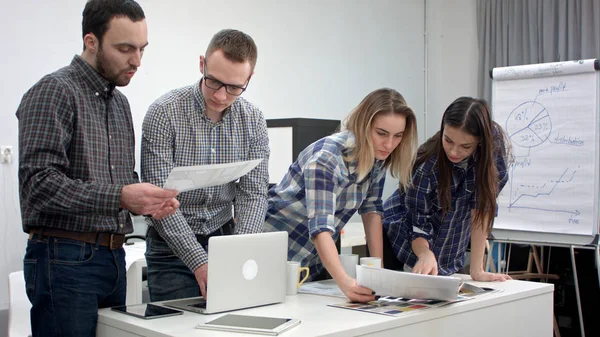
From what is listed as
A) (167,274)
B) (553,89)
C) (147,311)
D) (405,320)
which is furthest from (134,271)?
(553,89)

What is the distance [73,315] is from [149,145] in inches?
19.8

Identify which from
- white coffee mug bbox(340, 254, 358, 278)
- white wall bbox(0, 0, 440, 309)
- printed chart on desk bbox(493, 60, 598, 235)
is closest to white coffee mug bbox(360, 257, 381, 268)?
white coffee mug bbox(340, 254, 358, 278)

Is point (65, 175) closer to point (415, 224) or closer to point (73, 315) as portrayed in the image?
point (73, 315)

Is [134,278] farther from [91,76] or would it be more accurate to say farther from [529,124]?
[529,124]

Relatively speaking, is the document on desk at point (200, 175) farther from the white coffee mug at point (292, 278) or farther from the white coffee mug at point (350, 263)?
the white coffee mug at point (350, 263)

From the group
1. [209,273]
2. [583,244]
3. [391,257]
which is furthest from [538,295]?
[583,244]

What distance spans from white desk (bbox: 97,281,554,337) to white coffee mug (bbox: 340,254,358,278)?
151 millimetres

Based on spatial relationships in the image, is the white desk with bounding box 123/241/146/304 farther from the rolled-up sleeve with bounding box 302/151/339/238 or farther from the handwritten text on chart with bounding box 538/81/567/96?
the handwritten text on chart with bounding box 538/81/567/96

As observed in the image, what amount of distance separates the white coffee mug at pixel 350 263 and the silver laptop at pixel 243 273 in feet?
0.83

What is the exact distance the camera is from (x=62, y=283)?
1391mm

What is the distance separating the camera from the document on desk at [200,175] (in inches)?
53.0

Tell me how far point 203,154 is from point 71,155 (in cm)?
43

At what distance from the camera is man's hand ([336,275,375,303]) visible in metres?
1.71

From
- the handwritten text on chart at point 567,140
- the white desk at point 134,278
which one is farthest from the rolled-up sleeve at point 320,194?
the handwritten text on chart at point 567,140
